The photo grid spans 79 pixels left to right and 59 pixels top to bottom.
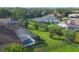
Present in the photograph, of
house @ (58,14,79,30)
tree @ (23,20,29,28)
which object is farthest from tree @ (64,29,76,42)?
tree @ (23,20,29,28)

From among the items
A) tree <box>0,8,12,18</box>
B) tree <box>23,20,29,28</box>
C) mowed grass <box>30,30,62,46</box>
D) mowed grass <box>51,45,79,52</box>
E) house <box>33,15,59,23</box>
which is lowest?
mowed grass <box>51,45,79,52</box>

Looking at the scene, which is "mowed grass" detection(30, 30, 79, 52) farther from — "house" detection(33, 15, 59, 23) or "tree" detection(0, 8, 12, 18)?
"tree" detection(0, 8, 12, 18)

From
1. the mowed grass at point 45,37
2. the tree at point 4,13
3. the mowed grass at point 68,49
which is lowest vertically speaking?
the mowed grass at point 68,49

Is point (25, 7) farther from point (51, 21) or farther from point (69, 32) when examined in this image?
point (69, 32)

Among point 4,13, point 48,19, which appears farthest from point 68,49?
point 4,13

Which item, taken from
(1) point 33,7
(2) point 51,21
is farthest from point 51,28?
(1) point 33,7

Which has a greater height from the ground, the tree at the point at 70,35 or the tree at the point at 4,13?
the tree at the point at 4,13

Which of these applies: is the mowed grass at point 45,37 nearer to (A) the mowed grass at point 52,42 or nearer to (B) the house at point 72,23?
(A) the mowed grass at point 52,42

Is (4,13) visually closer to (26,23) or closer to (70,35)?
(26,23)

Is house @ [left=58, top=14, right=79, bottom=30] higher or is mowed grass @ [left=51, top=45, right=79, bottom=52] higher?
house @ [left=58, top=14, right=79, bottom=30]

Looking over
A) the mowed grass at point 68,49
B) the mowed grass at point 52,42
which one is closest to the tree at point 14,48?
the mowed grass at point 52,42
